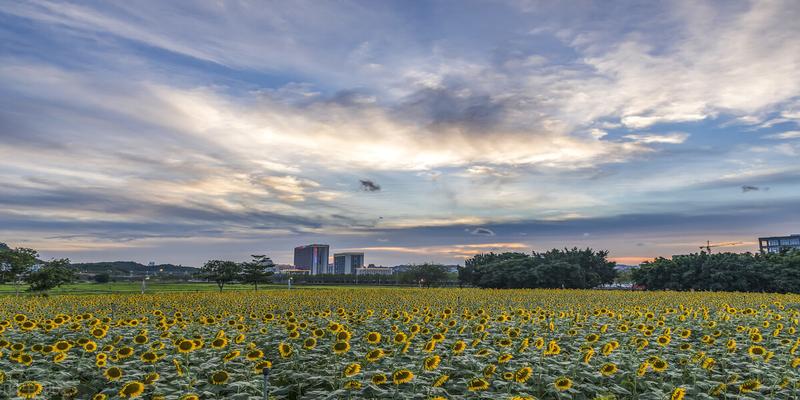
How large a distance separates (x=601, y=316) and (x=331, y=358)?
8932mm

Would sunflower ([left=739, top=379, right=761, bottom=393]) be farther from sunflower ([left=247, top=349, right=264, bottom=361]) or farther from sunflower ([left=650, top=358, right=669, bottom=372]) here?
sunflower ([left=247, top=349, right=264, bottom=361])

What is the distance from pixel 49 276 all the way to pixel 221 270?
18.1 meters

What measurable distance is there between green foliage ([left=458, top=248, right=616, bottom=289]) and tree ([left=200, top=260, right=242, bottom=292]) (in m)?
24.9

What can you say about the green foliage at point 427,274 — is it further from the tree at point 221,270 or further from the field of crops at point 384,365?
the field of crops at point 384,365

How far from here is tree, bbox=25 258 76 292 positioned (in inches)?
1186

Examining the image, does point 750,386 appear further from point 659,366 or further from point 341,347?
point 341,347

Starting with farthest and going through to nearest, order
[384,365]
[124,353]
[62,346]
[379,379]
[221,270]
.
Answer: [221,270], [62,346], [124,353], [384,365], [379,379]

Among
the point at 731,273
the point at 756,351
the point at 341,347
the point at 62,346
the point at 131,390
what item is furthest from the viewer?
the point at 731,273

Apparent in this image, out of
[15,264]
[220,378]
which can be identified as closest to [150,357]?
[220,378]

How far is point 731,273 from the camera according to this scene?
39281mm

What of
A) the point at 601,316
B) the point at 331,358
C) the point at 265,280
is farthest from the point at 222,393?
the point at 265,280

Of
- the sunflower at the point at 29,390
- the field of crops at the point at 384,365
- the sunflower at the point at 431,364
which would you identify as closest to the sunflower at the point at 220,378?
the field of crops at the point at 384,365

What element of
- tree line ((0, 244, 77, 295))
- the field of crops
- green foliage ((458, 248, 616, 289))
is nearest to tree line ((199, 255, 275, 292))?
tree line ((0, 244, 77, 295))

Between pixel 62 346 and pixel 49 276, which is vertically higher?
pixel 49 276
